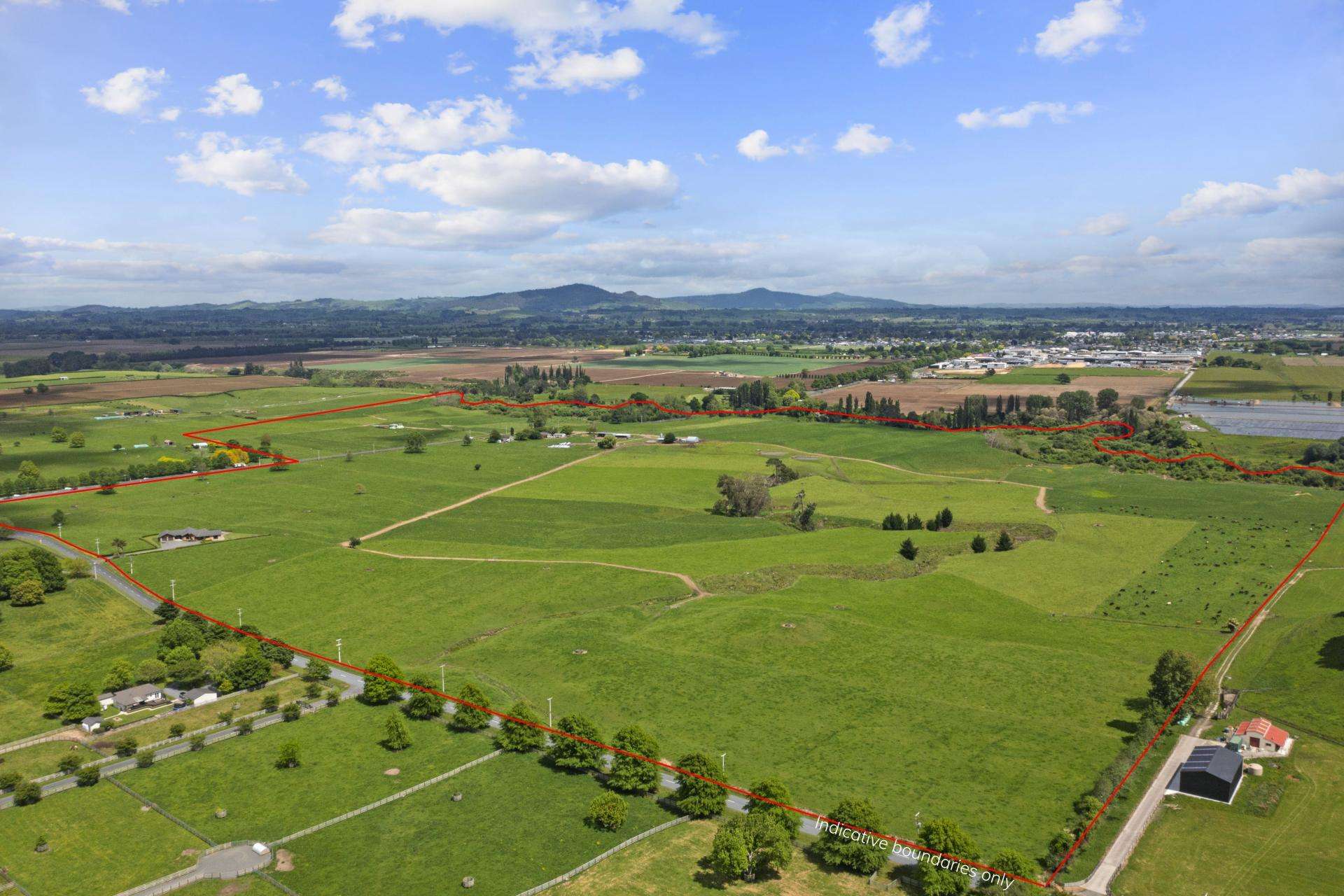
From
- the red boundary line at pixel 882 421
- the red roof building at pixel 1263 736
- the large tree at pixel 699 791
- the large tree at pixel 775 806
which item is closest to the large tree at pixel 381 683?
the red boundary line at pixel 882 421

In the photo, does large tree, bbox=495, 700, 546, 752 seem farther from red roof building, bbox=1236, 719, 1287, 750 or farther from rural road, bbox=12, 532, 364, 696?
red roof building, bbox=1236, 719, 1287, 750

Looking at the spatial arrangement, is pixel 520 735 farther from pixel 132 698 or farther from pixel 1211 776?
pixel 1211 776

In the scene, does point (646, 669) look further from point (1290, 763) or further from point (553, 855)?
point (1290, 763)

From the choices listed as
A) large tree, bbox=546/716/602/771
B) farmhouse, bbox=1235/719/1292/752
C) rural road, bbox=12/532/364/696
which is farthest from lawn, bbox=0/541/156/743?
farmhouse, bbox=1235/719/1292/752

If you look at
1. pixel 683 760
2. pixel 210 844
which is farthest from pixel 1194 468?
pixel 210 844

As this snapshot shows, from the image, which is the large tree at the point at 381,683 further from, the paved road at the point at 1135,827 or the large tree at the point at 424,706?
the paved road at the point at 1135,827

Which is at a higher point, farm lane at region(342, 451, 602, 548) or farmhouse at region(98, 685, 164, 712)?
farm lane at region(342, 451, 602, 548)
